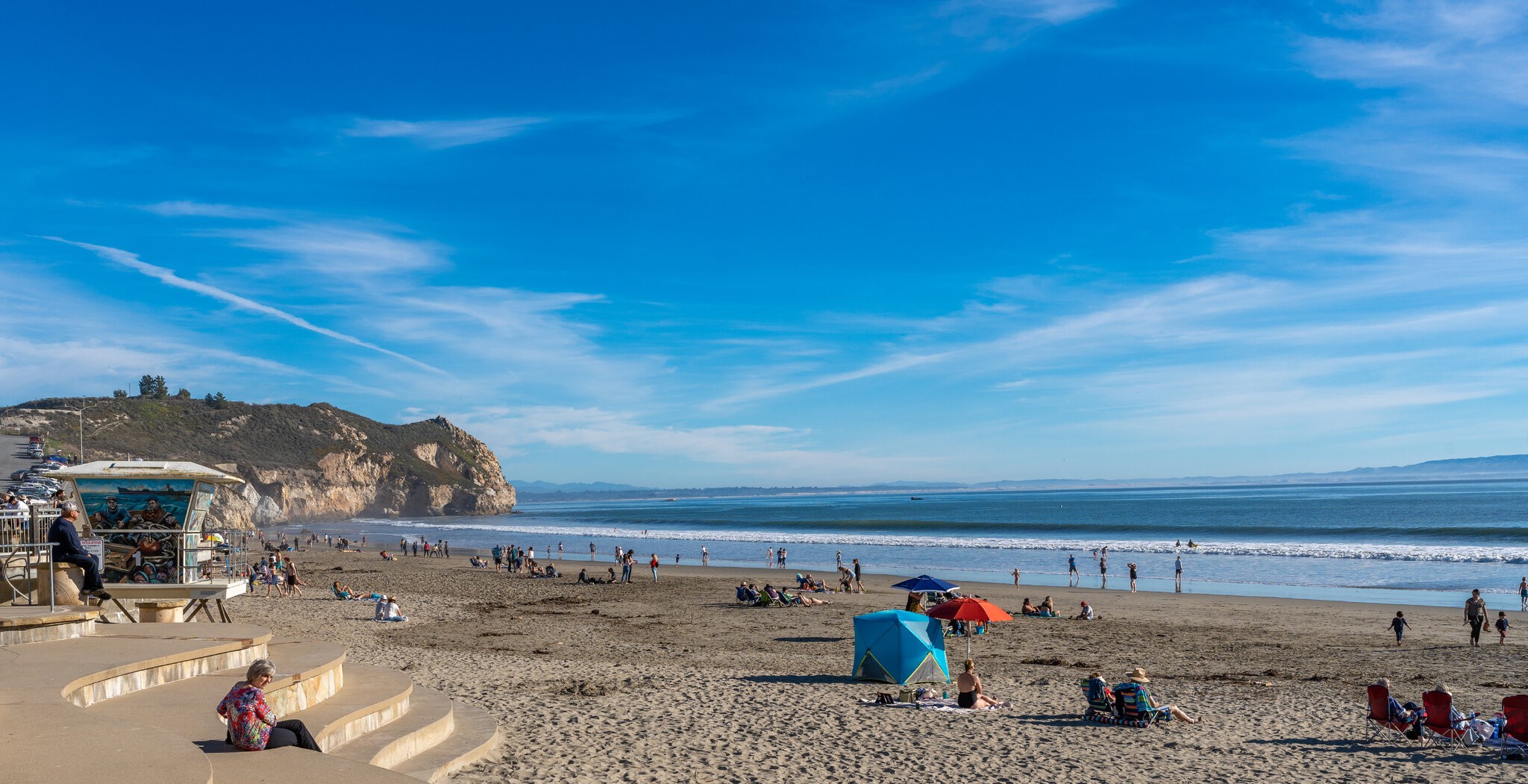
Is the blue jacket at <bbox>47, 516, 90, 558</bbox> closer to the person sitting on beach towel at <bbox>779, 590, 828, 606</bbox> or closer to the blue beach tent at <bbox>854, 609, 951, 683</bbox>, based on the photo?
the blue beach tent at <bbox>854, 609, 951, 683</bbox>

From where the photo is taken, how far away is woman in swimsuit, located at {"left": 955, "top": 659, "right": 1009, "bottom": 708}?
12.4 m

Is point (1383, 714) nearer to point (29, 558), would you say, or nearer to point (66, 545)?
point (66, 545)

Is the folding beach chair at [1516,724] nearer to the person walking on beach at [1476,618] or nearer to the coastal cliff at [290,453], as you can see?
the person walking on beach at [1476,618]

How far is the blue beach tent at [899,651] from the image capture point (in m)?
14.2

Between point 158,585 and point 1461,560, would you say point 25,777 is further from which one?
point 1461,560

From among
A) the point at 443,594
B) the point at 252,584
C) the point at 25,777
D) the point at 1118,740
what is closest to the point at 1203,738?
the point at 1118,740

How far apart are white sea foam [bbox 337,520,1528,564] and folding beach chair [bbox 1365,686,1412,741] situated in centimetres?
3767

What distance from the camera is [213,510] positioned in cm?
7362

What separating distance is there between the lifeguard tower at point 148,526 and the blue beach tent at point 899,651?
885 cm

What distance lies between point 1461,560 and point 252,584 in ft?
156

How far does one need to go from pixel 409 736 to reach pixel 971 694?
23.7 ft

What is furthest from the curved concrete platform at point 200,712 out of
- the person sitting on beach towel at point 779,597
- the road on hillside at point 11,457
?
the road on hillside at point 11,457

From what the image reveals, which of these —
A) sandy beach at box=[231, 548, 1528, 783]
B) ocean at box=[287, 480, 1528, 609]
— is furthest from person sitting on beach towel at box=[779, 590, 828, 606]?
ocean at box=[287, 480, 1528, 609]

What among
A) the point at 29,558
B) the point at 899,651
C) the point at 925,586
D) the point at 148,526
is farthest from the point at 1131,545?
the point at 29,558
